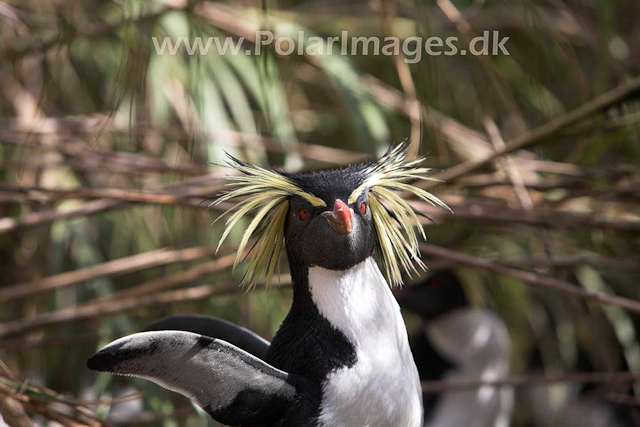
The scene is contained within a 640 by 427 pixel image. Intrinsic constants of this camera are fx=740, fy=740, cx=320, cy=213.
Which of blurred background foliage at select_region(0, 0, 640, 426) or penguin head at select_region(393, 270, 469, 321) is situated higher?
blurred background foliage at select_region(0, 0, 640, 426)

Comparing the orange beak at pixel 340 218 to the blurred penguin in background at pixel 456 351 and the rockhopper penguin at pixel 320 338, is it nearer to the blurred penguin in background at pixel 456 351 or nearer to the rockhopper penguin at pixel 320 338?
the rockhopper penguin at pixel 320 338

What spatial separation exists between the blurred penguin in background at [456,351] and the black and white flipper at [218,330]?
2.39 ft

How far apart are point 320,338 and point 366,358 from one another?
49mm

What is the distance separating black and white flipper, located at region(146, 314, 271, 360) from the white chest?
0.13 meters

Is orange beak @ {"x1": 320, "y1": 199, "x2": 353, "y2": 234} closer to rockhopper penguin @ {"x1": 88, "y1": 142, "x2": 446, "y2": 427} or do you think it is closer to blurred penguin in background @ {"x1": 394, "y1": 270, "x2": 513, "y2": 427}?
rockhopper penguin @ {"x1": 88, "y1": 142, "x2": 446, "y2": 427}

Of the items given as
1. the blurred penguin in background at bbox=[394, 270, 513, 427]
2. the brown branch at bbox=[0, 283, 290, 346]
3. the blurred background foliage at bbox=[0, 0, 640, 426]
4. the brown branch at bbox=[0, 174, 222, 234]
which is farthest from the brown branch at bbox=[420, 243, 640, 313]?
the blurred penguin in background at bbox=[394, 270, 513, 427]

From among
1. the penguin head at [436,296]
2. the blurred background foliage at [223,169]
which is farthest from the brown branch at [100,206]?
the penguin head at [436,296]

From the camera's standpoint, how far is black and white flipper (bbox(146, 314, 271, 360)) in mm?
821

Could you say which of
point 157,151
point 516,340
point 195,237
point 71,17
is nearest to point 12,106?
point 157,151

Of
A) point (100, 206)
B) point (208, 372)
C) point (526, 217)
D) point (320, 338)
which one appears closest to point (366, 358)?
point (320, 338)

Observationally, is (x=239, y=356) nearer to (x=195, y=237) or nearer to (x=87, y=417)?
(x=87, y=417)

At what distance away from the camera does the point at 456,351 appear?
166 centimetres

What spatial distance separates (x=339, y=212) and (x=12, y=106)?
4.97 feet

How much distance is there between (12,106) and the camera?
1938 millimetres
